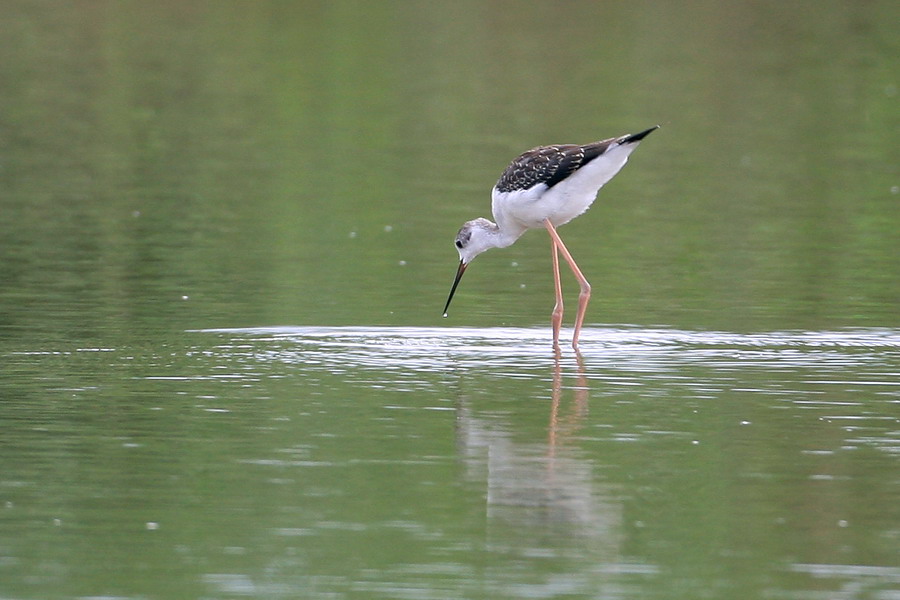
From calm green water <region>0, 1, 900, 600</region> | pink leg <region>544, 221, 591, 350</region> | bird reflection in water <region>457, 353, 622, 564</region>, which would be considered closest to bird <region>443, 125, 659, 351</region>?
pink leg <region>544, 221, 591, 350</region>

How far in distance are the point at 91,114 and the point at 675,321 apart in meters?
16.7

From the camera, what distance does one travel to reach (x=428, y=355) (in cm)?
1333

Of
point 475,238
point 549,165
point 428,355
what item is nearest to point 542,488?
point 428,355

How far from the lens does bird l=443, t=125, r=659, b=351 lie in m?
14.3

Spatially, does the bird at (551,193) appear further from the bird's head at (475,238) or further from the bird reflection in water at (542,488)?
the bird reflection in water at (542,488)

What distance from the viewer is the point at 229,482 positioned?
9.63m

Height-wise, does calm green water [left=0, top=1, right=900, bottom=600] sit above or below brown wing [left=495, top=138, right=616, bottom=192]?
below

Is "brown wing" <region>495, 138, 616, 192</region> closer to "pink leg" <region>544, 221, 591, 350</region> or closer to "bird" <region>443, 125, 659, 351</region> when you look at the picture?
"bird" <region>443, 125, 659, 351</region>

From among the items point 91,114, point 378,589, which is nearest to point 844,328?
point 378,589

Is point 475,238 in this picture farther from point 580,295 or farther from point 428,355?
point 428,355

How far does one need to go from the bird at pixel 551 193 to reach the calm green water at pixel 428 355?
1.55 feet

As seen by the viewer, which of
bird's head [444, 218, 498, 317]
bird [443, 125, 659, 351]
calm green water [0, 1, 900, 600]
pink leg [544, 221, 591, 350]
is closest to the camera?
calm green water [0, 1, 900, 600]

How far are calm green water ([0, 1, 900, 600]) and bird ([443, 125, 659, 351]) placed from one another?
1.55 ft

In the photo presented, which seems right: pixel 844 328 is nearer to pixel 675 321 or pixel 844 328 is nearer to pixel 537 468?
pixel 675 321
